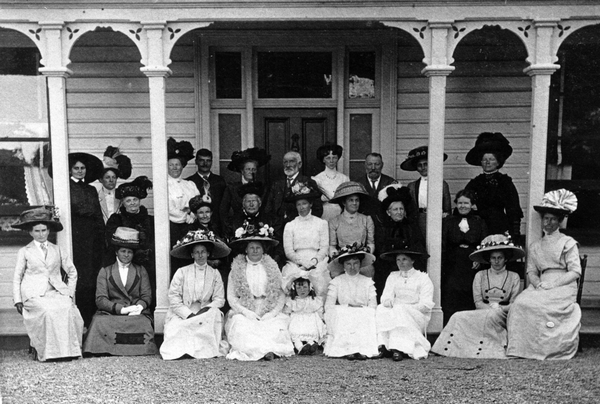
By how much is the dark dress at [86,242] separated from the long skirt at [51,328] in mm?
724

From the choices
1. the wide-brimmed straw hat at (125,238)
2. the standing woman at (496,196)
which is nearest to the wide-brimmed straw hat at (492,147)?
the standing woman at (496,196)

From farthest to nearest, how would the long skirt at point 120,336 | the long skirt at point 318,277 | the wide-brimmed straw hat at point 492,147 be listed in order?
the wide-brimmed straw hat at point 492,147 < the long skirt at point 318,277 < the long skirt at point 120,336

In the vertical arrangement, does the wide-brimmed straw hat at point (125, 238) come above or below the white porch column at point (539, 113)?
below

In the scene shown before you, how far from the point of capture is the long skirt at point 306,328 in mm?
6180

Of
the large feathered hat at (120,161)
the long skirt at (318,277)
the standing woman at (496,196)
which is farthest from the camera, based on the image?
the large feathered hat at (120,161)

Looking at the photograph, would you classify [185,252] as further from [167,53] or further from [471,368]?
[471,368]

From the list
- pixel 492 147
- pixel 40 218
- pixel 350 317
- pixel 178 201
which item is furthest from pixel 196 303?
pixel 492 147

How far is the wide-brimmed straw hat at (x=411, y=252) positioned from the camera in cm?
618

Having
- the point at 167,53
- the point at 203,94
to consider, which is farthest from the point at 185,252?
the point at 203,94

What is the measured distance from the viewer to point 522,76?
8.27m

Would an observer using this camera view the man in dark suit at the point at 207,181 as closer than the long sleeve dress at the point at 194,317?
No

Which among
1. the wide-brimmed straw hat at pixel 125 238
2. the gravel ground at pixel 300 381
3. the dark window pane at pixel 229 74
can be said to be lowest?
the gravel ground at pixel 300 381

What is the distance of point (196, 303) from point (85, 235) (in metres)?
1.68

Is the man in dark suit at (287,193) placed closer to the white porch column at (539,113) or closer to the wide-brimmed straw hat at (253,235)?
the wide-brimmed straw hat at (253,235)
